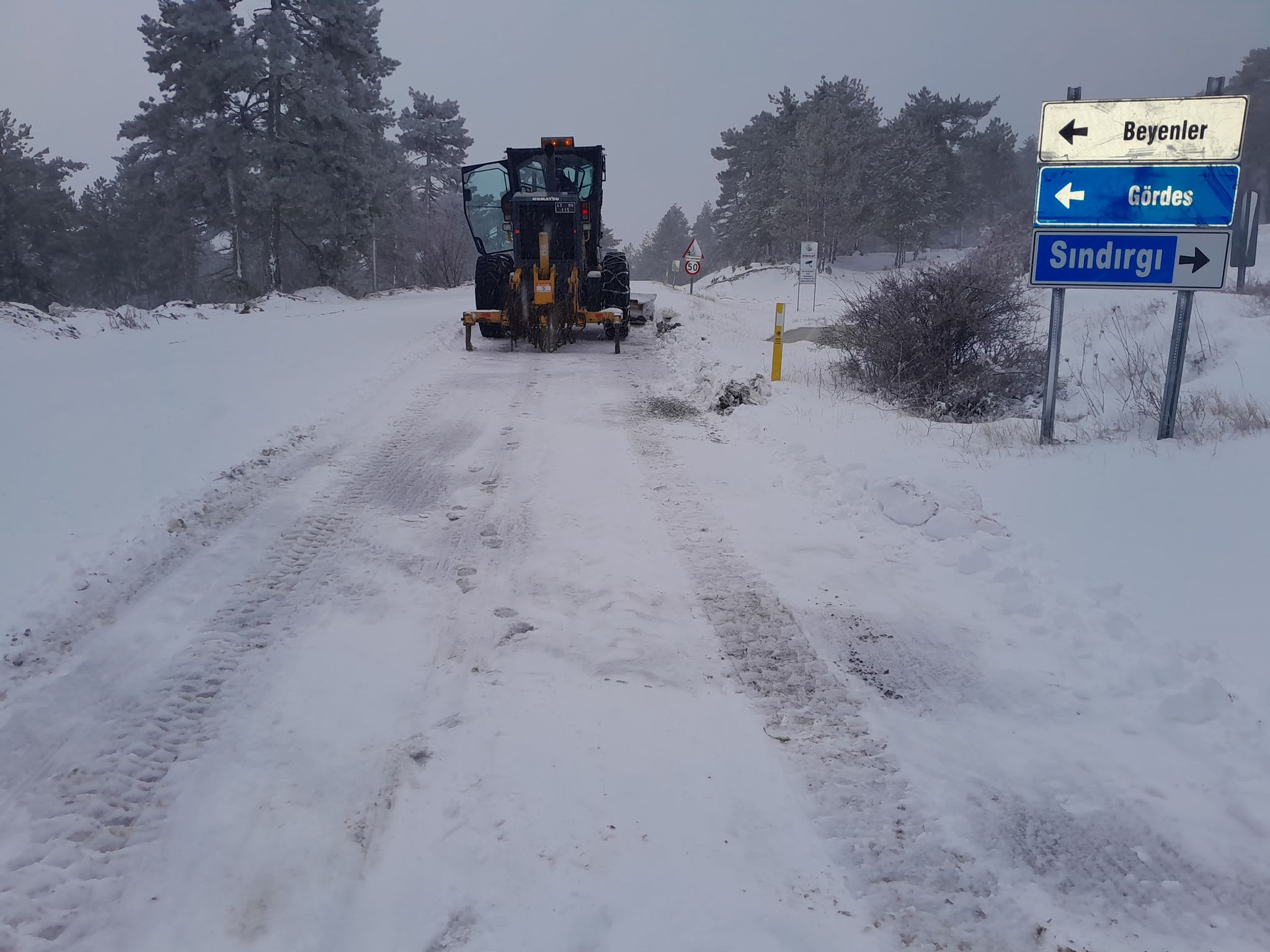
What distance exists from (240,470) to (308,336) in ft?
32.0

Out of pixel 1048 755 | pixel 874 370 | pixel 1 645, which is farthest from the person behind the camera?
pixel 874 370

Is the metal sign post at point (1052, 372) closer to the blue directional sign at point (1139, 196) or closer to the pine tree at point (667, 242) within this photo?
the blue directional sign at point (1139, 196)

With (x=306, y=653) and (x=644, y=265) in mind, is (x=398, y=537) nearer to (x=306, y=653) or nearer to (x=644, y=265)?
(x=306, y=653)

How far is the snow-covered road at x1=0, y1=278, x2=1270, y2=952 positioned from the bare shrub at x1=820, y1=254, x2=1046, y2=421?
180 inches

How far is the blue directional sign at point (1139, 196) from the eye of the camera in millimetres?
6352

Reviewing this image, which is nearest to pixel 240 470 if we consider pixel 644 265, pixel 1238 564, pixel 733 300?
pixel 1238 564

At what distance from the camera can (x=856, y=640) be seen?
13.5ft

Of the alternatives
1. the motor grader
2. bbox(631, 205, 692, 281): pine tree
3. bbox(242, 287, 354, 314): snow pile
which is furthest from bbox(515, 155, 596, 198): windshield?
bbox(631, 205, 692, 281): pine tree

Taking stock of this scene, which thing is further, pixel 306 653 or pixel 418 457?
pixel 418 457

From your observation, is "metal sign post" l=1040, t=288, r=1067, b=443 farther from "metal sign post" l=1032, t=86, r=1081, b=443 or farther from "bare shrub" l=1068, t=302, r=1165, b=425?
"bare shrub" l=1068, t=302, r=1165, b=425

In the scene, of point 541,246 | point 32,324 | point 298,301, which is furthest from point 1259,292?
point 298,301

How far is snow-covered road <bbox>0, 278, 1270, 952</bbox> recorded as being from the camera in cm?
240

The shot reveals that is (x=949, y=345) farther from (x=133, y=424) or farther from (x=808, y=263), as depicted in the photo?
(x=808, y=263)

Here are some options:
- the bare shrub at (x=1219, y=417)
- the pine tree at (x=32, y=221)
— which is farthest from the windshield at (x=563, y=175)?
the pine tree at (x=32, y=221)
